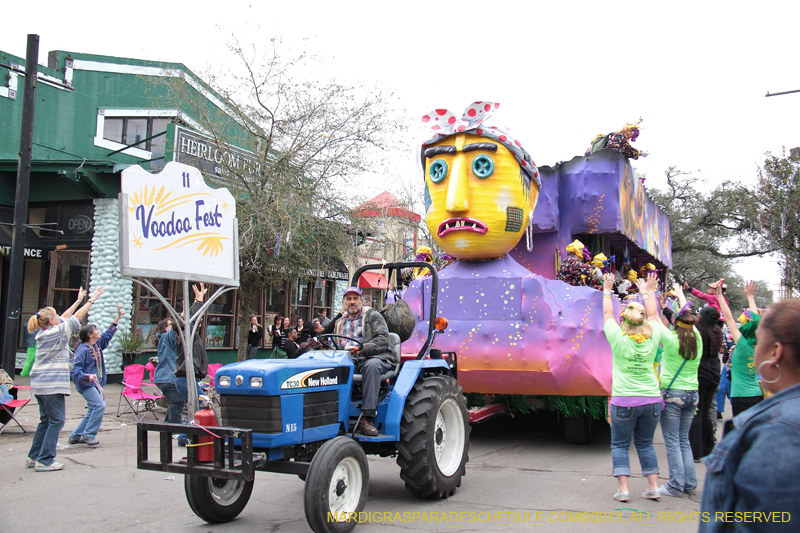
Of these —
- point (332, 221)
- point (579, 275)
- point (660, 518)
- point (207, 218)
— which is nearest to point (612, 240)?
point (579, 275)

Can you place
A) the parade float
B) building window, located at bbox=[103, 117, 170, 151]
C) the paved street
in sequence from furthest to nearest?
1. building window, located at bbox=[103, 117, 170, 151]
2. the parade float
3. the paved street

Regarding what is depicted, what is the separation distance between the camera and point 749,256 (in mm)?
27109

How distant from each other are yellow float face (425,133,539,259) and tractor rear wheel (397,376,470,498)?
7.98ft

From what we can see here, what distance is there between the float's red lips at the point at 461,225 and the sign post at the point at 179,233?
2.73 meters

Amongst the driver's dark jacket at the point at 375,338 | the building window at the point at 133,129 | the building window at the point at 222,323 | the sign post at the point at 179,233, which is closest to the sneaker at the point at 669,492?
the driver's dark jacket at the point at 375,338

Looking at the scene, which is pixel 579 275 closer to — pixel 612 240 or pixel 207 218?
pixel 612 240

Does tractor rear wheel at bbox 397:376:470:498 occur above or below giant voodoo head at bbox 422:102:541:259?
below

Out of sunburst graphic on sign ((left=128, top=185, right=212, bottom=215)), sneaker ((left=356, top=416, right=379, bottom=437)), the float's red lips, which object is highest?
the float's red lips

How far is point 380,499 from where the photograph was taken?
5.50 metres

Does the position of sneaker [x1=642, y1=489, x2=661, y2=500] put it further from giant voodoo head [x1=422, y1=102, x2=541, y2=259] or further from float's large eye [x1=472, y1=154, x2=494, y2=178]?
float's large eye [x1=472, y1=154, x2=494, y2=178]

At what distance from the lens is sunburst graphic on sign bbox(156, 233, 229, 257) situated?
19.0 ft

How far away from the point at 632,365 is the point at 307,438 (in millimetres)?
2701

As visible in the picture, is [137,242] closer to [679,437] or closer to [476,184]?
[476,184]

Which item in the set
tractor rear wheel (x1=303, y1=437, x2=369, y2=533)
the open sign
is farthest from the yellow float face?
the open sign
